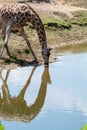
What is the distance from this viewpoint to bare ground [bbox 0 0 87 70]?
25664 mm

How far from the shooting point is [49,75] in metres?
23.6

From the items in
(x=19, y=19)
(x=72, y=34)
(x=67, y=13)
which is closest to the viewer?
(x=19, y=19)

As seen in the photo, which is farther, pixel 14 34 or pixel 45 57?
pixel 14 34

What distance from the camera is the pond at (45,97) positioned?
1516 centimetres

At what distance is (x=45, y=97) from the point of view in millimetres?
18953

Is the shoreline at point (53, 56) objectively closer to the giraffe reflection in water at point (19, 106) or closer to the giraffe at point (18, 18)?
the giraffe at point (18, 18)

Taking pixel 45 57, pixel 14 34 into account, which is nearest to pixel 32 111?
pixel 45 57

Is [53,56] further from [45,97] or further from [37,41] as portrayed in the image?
[45,97]

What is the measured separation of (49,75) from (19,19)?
3591 mm

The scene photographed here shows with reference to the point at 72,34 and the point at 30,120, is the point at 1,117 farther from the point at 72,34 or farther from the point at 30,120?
the point at 72,34

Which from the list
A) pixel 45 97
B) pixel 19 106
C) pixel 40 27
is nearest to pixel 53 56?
pixel 40 27

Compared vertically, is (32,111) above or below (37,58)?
above

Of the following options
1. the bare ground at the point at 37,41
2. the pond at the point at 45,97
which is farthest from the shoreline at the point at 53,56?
the pond at the point at 45,97

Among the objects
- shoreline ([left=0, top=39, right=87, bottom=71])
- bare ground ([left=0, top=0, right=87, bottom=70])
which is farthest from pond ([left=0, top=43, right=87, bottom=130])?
bare ground ([left=0, top=0, right=87, bottom=70])
